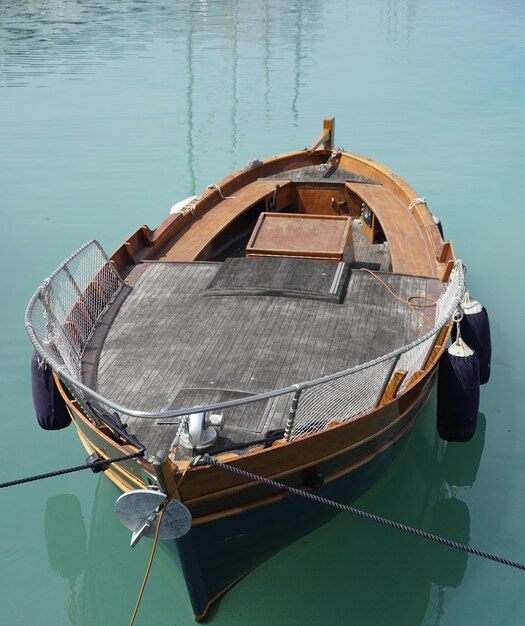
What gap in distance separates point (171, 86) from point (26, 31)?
1963cm

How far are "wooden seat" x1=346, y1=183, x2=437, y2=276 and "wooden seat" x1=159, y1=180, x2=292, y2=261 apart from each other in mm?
1733

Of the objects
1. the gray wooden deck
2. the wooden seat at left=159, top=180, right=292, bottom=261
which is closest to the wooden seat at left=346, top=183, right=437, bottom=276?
the gray wooden deck

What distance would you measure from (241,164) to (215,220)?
37.5 feet

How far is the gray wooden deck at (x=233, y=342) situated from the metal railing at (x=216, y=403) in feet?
1.08

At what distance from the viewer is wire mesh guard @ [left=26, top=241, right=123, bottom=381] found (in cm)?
699

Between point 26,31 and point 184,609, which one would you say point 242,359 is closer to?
point 184,609

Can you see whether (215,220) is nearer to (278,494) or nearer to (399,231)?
(399,231)

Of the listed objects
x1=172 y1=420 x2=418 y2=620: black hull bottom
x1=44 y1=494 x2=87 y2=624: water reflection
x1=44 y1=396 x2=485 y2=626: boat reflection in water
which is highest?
x1=172 y1=420 x2=418 y2=620: black hull bottom

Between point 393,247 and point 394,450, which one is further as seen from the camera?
point 393,247

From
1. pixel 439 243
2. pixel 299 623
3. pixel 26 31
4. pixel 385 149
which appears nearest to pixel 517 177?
pixel 385 149

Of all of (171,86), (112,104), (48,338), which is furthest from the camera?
(171,86)

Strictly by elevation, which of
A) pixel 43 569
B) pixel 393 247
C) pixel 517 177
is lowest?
pixel 43 569

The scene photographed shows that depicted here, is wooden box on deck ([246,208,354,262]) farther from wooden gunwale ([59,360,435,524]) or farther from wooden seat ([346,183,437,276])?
wooden gunwale ([59,360,435,524])

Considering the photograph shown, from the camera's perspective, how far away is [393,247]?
34.8ft
